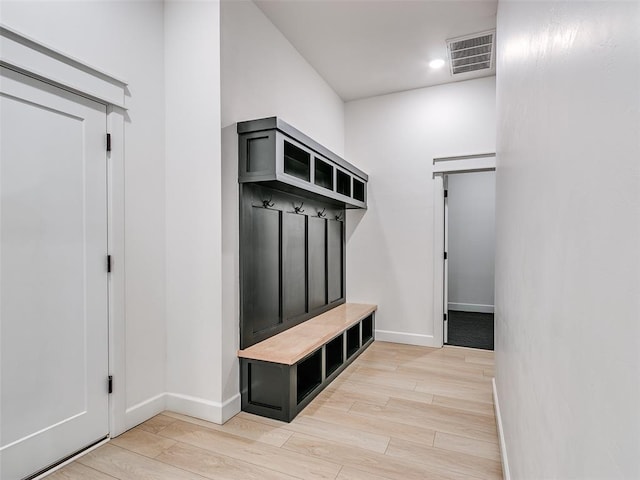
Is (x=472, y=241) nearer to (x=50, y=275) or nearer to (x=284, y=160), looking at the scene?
(x=284, y=160)

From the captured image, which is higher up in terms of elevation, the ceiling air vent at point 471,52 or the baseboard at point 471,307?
the ceiling air vent at point 471,52

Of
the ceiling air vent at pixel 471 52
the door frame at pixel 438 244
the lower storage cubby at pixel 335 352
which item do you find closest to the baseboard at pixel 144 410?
the lower storage cubby at pixel 335 352

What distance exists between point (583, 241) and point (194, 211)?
7.64 ft

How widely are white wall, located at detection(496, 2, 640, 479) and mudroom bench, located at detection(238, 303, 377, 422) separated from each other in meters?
1.57

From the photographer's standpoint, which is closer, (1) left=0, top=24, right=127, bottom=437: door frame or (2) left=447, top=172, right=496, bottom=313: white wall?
(1) left=0, top=24, right=127, bottom=437: door frame

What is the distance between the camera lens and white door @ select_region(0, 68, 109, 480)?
1.79m

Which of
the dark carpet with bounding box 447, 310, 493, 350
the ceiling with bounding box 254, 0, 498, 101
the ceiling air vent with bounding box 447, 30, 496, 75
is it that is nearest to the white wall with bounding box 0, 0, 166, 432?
the ceiling with bounding box 254, 0, 498, 101

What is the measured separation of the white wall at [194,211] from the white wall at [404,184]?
2.42 m

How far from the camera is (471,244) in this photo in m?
6.42

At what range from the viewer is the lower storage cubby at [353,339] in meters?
3.67

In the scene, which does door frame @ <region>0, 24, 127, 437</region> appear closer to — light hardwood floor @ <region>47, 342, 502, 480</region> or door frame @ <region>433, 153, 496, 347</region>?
light hardwood floor @ <region>47, 342, 502, 480</region>

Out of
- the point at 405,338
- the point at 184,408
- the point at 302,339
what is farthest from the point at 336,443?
the point at 405,338

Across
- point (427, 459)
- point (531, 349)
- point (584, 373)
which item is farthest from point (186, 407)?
point (584, 373)

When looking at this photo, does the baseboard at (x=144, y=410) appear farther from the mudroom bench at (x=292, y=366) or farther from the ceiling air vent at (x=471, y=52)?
the ceiling air vent at (x=471, y=52)
